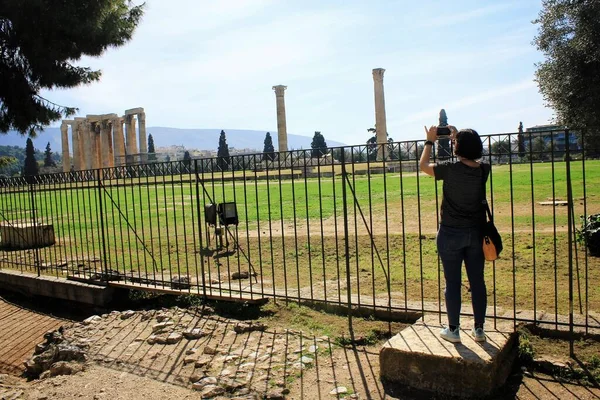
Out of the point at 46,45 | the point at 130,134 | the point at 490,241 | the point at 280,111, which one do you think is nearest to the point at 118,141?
the point at 130,134

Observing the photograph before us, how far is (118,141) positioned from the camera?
61.8 meters

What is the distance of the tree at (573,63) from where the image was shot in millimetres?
9664

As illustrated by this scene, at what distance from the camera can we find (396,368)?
4543 millimetres

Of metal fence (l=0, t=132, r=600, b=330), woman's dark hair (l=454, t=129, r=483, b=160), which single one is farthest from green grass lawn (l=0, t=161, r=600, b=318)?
woman's dark hair (l=454, t=129, r=483, b=160)

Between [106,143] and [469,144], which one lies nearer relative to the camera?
[469,144]

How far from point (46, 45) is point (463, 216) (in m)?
8.84

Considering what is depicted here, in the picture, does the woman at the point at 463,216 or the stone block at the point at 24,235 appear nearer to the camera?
the woman at the point at 463,216

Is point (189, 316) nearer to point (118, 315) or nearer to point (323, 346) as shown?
point (118, 315)

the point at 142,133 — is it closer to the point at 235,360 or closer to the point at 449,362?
the point at 235,360

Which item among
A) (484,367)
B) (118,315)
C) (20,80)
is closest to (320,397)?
(484,367)

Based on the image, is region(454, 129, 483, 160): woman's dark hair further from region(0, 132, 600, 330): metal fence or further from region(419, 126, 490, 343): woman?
region(0, 132, 600, 330): metal fence

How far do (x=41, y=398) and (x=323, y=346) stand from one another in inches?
112

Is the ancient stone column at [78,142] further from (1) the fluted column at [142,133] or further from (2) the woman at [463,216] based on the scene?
(2) the woman at [463,216]

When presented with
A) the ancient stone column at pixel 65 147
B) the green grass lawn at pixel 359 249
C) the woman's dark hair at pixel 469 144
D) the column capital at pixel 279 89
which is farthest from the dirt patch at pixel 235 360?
the ancient stone column at pixel 65 147
